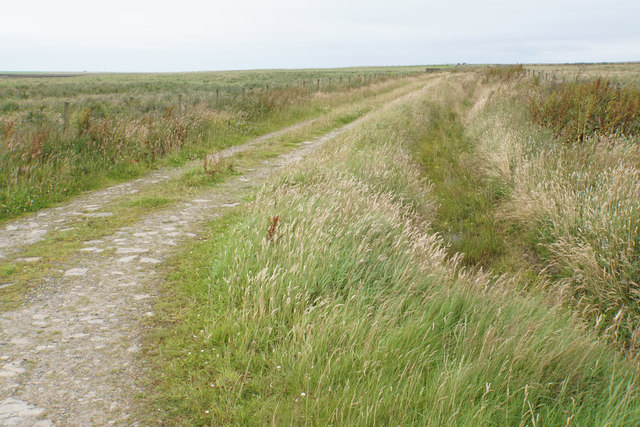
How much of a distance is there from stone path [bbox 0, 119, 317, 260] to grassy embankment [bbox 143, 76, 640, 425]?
7.23ft

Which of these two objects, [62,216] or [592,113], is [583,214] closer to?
[592,113]

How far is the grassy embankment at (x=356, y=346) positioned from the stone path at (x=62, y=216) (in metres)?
2.20

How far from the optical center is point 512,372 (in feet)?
9.37

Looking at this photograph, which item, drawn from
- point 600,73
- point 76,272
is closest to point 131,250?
point 76,272

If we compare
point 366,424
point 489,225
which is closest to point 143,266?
point 366,424

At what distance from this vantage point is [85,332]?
341cm

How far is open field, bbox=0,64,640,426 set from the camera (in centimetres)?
265

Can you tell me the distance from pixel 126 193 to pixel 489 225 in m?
6.31

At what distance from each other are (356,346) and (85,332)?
2049mm

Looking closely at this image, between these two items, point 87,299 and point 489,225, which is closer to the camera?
point 87,299

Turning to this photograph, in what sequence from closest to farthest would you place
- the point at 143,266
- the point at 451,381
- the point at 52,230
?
the point at 451,381 → the point at 143,266 → the point at 52,230

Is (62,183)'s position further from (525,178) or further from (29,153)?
(525,178)

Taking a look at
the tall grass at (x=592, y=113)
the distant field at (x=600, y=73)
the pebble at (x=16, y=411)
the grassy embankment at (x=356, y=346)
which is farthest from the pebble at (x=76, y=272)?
the distant field at (x=600, y=73)

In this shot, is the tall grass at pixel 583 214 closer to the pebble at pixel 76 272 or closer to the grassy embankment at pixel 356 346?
the grassy embankment at pixel 356 346
